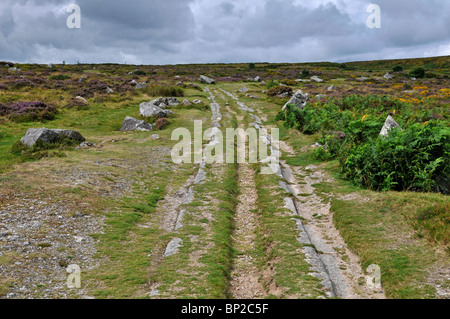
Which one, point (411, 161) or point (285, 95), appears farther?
point (285, 95)

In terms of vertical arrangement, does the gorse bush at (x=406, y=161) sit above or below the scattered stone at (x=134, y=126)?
below

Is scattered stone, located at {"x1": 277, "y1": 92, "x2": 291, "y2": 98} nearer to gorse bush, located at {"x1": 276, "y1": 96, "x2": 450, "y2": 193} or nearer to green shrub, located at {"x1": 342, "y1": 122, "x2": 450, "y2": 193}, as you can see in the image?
gorse bush, located at {"x1": 276, "y1": 96, "x2": 450, "y2": 193}

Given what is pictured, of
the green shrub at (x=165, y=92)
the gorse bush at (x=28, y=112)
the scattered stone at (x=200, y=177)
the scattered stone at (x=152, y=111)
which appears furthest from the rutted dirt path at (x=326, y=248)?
the green shrub at (x=165, y=92)

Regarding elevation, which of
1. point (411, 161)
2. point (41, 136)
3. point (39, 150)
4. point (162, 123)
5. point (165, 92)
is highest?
point (165, 92)

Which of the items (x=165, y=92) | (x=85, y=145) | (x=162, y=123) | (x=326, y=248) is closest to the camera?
(x=326, y=248)

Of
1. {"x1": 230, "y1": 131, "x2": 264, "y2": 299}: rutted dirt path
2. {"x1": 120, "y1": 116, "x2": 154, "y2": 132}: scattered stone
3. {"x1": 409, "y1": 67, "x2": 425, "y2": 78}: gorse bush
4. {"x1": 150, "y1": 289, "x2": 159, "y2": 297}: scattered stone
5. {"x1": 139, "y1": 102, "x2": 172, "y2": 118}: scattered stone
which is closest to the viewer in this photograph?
{"x1": 150, "y1": 289, "x2": 159, "y2": 297}: scattered stone

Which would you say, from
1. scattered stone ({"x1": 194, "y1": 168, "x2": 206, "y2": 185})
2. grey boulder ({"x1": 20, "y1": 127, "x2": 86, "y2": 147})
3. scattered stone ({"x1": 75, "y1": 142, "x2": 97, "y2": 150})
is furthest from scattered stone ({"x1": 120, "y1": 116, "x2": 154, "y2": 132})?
scattered stone ({"x1": 194, "y1": 168, "x2": 206, "y2": 185})


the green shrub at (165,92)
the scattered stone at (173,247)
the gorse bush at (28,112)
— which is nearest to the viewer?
the scattered stone at (173,247)

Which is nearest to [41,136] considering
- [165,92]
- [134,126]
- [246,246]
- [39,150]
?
[39,150]

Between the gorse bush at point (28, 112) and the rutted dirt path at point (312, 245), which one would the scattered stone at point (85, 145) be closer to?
the gorse bush at point (28, 112)

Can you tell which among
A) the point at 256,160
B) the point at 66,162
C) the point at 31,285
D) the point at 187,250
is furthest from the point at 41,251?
the point at 256,160

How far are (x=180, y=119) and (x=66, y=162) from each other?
18.6m

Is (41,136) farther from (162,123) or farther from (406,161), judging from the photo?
(406,161)

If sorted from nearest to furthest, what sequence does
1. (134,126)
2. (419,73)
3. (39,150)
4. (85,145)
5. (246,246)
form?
(246,246)
(39,150)
(85,145)
(134,126)
(419,73)
